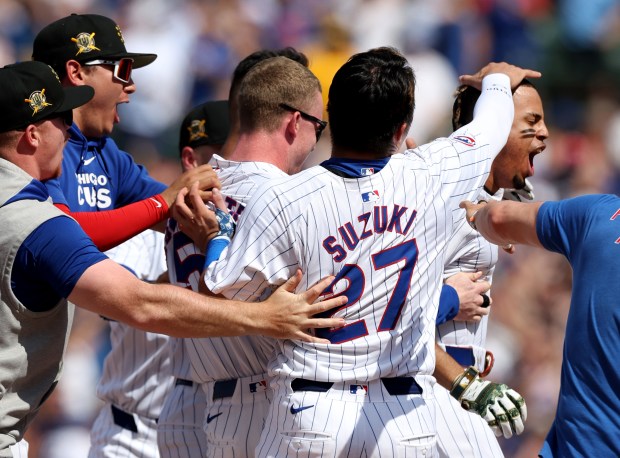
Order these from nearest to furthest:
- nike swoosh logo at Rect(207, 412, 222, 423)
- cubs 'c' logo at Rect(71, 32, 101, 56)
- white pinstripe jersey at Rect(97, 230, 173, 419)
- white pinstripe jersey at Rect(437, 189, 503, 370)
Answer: nike swoosh logo at Rect(207, 412, 222, 423) → white pinstripe jersey at Rect(437, 189, 503, 370) → cubs 'c' logo at Rect(71, 32, 101, 56) → white pinstripe jersey at Rect(97, 230, 173, 419)

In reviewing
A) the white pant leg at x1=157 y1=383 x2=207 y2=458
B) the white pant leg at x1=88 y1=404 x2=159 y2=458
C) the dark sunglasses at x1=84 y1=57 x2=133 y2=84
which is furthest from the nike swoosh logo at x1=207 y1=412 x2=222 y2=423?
the dark sunglasses at x1=84 y1=57 x2=133 y2=84

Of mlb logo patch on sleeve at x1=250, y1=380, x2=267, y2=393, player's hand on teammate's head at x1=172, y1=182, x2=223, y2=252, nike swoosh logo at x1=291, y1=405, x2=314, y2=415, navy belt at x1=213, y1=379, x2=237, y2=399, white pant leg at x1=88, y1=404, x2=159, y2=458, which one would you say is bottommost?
white pant leg at x1=88, y1=404, x2=159, y2=458

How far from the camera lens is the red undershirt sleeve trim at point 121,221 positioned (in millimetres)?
4484

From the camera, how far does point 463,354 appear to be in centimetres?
496

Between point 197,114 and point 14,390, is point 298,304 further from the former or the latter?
point 197,114

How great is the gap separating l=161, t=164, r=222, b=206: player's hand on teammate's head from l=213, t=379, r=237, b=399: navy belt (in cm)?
80

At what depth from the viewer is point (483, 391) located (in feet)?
13.4

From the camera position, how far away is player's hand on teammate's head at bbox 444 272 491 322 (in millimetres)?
4762

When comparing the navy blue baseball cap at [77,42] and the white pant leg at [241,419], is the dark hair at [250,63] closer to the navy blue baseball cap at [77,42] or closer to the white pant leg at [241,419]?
the navy blue baseball cap at [77,42]

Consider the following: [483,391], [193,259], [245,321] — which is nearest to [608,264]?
[483,391]

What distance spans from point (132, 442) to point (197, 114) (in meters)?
1.97

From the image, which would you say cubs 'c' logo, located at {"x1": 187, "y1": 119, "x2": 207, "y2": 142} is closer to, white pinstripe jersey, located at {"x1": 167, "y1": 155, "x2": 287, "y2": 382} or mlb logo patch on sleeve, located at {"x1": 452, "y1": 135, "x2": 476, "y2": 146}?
white pinstripe jersey, located at {"x1": 167, "y1": 155, "x2": 287, "y2": 382}

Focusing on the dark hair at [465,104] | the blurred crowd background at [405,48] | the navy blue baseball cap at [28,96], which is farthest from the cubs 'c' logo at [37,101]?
the blurred crowd background at [405,48]

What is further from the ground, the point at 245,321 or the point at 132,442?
the point at 245,321
